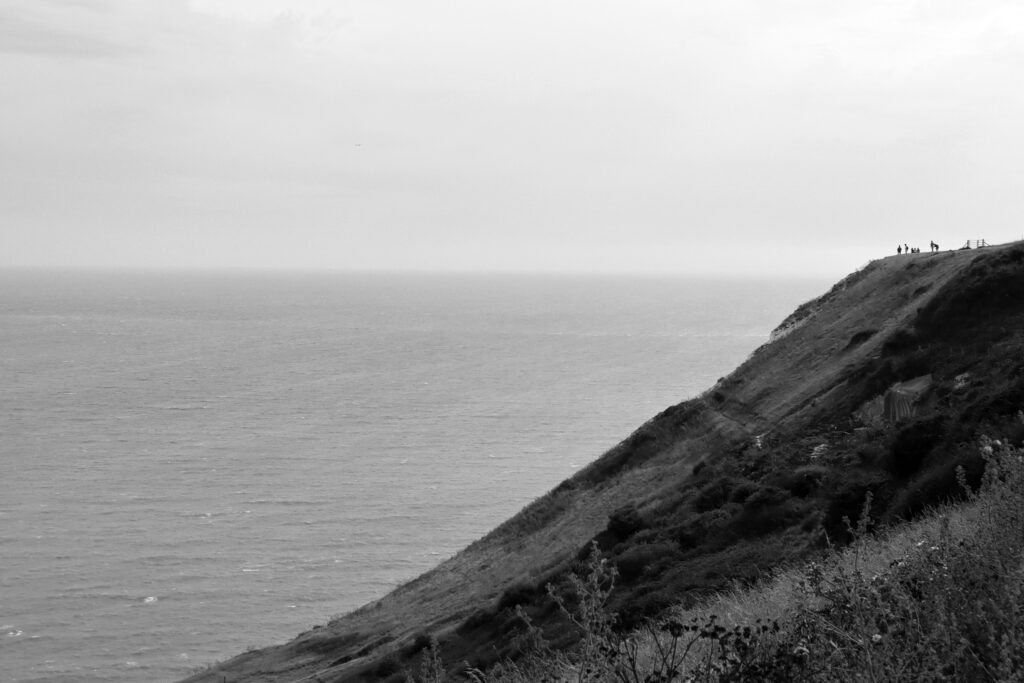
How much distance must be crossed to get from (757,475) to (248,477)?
50.6m

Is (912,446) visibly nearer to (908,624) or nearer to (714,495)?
(714,495)

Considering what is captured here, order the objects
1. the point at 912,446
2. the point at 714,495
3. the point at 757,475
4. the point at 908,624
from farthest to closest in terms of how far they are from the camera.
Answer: the point at 714,495 → the point at 757,475 → the point at 912,446 → the point at 908,624

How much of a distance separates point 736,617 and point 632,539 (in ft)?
55.3

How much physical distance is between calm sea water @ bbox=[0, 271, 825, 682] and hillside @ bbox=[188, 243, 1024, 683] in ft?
33.5

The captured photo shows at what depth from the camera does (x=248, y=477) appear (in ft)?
233

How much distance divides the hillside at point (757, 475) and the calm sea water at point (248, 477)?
10223 mm

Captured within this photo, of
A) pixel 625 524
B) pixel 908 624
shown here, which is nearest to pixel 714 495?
pixel 625 524

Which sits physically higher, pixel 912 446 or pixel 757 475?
pixel 912 446

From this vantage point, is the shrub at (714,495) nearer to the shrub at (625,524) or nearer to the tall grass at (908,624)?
the shrub at (625,524)

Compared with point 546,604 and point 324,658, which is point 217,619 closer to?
point 324,658

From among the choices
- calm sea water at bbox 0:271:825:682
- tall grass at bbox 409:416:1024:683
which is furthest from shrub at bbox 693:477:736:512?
calm sea water at bbox 0:271:825:682

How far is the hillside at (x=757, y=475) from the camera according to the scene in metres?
20.8

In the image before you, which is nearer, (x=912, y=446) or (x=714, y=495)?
(x=912, y=446)

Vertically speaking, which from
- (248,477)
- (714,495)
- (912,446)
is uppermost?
(912,446)
